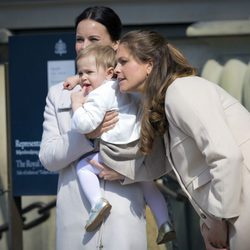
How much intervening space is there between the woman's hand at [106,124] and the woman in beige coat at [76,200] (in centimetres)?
1

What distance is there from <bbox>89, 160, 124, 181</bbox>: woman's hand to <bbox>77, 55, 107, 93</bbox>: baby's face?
355mm

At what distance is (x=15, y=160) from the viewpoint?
17.3 ft

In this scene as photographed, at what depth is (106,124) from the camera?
329 centimetres

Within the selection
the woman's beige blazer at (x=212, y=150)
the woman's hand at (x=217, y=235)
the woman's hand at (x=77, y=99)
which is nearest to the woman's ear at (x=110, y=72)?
the woman's hand at (x=77, y=99)

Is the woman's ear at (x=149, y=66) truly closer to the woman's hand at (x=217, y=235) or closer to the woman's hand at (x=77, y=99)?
the woman's hand at (x=77, y=99)

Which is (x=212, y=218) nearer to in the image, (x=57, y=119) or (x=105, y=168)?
(x=105, y=168)

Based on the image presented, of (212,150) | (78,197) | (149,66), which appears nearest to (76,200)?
(78,197)

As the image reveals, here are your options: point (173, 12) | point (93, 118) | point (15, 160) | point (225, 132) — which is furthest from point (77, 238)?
point (173, 12)

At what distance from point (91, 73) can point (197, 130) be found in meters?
0.75

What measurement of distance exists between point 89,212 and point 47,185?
6.21 ft

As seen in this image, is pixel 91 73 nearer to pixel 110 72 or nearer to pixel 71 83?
pixel 110 72

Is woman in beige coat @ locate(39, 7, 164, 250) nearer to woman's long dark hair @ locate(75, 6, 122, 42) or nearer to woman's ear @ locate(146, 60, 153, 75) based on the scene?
woman's ear @ locate(146, 60, 153, 75)

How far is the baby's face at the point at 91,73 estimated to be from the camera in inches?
134

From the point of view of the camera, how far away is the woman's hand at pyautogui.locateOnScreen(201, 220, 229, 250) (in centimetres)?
296
